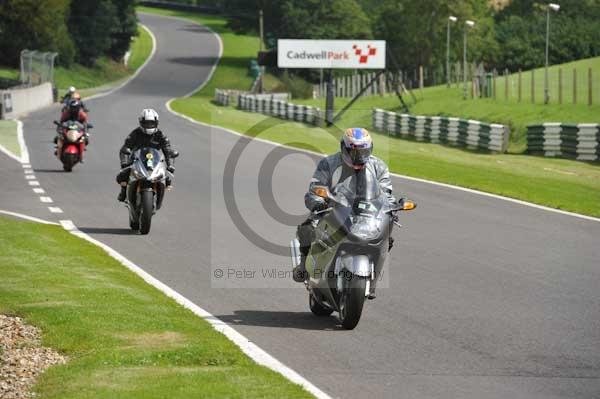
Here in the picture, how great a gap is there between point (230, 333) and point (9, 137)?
1212 inches

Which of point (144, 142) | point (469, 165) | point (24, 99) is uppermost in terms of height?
point (144, 142)

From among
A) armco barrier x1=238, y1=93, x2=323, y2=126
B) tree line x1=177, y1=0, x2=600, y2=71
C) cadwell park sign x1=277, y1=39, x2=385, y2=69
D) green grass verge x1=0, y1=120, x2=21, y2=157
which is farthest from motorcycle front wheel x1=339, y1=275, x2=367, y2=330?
tree line x1=177, y1=0, x2=600, y2=71

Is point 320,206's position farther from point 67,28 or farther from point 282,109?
point 67,28

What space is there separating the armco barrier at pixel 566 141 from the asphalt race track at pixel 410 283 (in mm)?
11228

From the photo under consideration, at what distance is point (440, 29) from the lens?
3563 inches

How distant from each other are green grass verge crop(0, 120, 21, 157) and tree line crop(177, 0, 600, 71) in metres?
48.3

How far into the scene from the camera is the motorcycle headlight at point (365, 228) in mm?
10461

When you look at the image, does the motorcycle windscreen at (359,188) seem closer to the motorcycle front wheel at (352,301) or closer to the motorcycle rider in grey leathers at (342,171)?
the motorcycle rider in grey leathers at (342,171)

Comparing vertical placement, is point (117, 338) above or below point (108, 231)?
above

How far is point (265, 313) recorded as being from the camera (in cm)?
1173

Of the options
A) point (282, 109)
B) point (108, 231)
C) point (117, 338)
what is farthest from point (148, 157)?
point (282, 109)

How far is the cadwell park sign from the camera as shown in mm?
65812

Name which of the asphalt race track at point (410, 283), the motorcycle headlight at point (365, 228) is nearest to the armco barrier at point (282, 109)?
the asphalt race track at point (410, 283)

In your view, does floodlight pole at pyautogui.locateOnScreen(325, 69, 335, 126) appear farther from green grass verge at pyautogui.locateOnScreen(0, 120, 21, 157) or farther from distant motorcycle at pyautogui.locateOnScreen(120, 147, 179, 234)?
distant motorcycle at pyautogui.locateOnScreen(120, 147, 179, 234)
